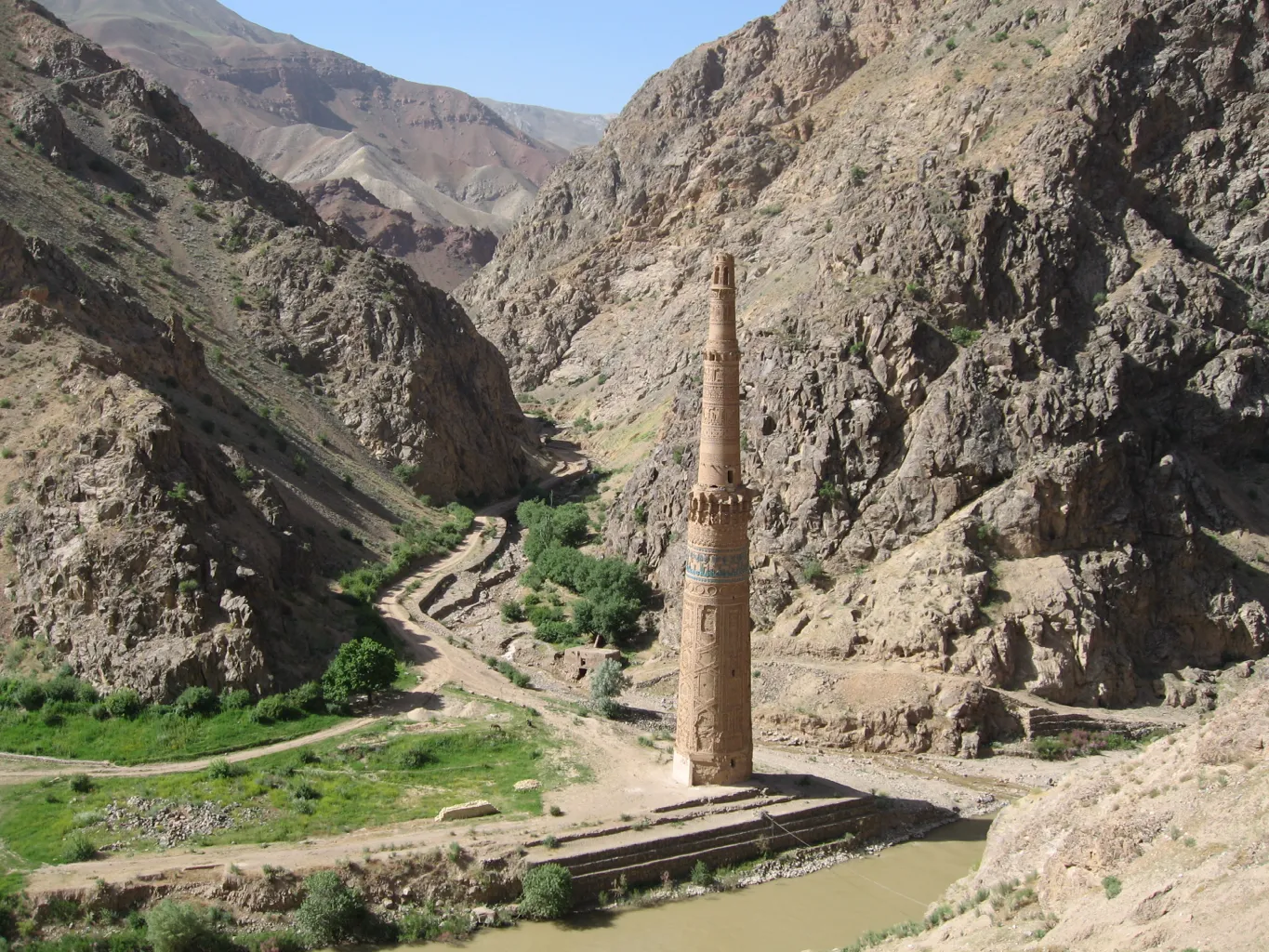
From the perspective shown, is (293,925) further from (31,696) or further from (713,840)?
(31,696)

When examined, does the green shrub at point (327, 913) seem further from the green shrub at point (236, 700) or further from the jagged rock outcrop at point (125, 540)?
the jagged rock outcrop at point (125, 540)

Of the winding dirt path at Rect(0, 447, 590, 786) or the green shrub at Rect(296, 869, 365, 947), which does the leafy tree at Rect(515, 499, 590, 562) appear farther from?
the green shrub at Rect(296, 869, 365, 947)

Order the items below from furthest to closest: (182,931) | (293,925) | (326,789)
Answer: (326,789)
(293,925)
(182,931)

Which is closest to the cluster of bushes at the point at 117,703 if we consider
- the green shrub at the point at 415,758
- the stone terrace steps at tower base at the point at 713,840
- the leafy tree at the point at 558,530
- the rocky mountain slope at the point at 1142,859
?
the green shrub at the point at 415,758

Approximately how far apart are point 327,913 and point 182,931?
8.71 ft

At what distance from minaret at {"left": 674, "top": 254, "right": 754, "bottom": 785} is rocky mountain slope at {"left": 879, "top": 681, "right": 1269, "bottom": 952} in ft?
27.7

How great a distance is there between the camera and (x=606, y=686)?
3975 cm

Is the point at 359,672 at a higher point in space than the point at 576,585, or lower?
lower

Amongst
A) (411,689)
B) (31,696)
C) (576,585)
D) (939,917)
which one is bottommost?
(939,917)

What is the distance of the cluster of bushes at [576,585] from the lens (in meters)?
46.4

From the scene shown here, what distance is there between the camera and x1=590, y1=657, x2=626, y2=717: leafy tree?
126ft

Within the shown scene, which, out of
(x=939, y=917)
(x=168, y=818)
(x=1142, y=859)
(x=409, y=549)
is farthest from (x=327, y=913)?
(x=409, y=549)

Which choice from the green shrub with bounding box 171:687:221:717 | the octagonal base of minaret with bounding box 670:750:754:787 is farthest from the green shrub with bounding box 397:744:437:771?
the octagonal base of minaret with bounding box 670:750:754:787

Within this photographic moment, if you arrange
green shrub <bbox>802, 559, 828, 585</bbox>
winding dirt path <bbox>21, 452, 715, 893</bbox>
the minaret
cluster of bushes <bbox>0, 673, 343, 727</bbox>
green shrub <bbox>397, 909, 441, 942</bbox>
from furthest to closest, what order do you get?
green shrub <bbox>802, 559, 828, 585</bbox> → cluster of bushes <bbox>0, 673, 343, 727</bbox> → the minaret → winding dirt path <bbox>21, 452, 715, 893</bbox> → green shrub <bbox>397, 909, 441, 942</bbox>
